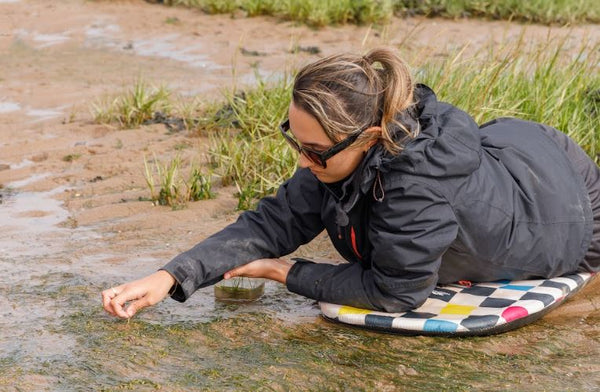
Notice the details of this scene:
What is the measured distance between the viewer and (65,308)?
3641 millimetres

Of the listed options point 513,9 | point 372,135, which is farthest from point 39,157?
point 513,9

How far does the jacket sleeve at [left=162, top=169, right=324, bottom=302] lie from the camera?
11.8 ft

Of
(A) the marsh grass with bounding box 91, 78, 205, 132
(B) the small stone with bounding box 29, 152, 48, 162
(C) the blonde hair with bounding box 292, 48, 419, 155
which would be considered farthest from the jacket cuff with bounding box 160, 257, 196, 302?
(A) the marsh grass with bounding box 91, 78, 205, 132

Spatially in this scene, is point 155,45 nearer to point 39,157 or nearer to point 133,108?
point 133,108

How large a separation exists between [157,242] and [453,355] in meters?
1.77

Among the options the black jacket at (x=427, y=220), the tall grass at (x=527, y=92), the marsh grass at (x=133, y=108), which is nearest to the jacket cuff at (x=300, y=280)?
the black jacket at (x=427, y=220)

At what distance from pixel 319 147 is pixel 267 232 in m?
0.57

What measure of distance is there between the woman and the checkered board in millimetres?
48

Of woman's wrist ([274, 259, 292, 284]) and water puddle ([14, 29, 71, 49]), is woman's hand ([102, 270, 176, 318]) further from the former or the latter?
water puddle ([14, 29, 71, 49])

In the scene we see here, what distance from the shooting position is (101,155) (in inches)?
239

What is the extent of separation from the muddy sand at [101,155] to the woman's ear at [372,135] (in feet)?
2.49

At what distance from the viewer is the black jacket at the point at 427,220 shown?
3.32m

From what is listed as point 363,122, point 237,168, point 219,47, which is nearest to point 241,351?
point 363,122

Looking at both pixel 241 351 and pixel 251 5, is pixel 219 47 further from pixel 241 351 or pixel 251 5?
pixel 241 351
